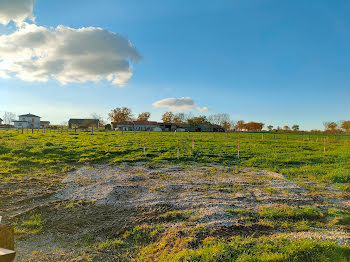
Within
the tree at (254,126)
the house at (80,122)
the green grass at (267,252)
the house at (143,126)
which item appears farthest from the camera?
the tree at (254,126)

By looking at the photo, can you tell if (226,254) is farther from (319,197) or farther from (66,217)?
(319,197)

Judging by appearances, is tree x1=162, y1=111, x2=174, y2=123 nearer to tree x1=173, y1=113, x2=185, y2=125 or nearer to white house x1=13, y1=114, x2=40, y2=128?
tree x1=173, y1=113, x2=185, y2=125

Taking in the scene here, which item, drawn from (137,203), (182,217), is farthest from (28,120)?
(182,217)

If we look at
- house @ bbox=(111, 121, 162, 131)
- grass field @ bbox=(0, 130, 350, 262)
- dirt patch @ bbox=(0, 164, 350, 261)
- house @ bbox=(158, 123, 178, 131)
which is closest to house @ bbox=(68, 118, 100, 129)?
house @ bbox=(111, 121, 162, 131)

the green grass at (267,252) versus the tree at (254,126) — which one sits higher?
the tree at (254,126)

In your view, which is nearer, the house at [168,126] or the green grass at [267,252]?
the green grass at [267,252]

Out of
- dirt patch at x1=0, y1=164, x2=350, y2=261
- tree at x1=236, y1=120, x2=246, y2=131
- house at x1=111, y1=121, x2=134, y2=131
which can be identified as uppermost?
tree at x1=236, y1=120, x2=246, y2=131

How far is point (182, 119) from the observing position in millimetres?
121750

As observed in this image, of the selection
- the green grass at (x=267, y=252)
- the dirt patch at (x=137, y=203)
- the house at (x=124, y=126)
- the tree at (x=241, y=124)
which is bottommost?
the dirt patch at (x=137, y=203)

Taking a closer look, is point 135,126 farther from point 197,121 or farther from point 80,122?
point 197,121

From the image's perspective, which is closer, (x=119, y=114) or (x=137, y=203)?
(x=137, y=203)

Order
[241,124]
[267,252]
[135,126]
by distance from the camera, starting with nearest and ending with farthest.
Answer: [267,252]
[135,126]
[241,124]

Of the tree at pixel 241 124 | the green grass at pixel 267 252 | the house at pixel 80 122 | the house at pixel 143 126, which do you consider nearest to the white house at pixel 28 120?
the house at pixel 80 122

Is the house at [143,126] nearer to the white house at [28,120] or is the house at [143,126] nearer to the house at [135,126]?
the house at [135,126]
